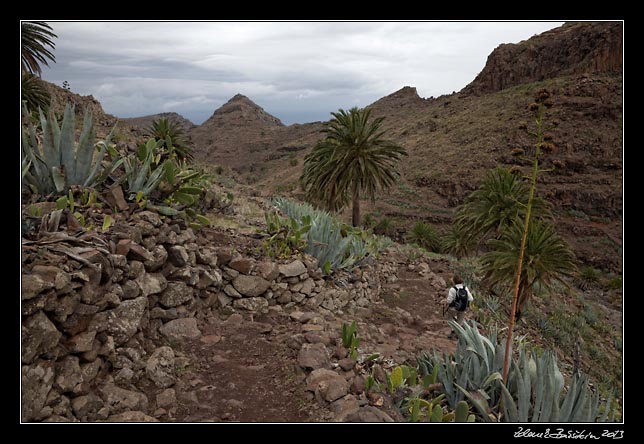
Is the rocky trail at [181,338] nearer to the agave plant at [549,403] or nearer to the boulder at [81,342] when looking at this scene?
the boulder at [81,342]

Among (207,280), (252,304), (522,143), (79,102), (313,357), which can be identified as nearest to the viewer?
(313,357)

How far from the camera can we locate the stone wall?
317cm

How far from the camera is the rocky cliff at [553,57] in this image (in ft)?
187

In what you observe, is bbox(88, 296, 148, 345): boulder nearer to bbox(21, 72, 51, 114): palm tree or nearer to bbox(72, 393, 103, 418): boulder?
bbox(72, 393, 103, 418): boulder

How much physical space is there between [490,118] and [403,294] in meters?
49.9

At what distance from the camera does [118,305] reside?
4.02m

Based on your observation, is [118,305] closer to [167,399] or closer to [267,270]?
[167,399]

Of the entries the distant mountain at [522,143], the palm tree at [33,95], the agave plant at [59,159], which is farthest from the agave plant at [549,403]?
the distant mountain at [522,143]

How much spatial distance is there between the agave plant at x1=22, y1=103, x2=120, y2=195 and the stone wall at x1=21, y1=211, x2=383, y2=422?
102 cm

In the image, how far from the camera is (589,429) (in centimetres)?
315

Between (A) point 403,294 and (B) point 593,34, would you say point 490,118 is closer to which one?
(B) point 593,34

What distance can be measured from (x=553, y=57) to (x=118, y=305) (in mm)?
77075

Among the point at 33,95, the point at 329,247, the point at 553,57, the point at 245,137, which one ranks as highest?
the point at 553,57

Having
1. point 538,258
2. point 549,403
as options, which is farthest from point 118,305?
point 538,258
